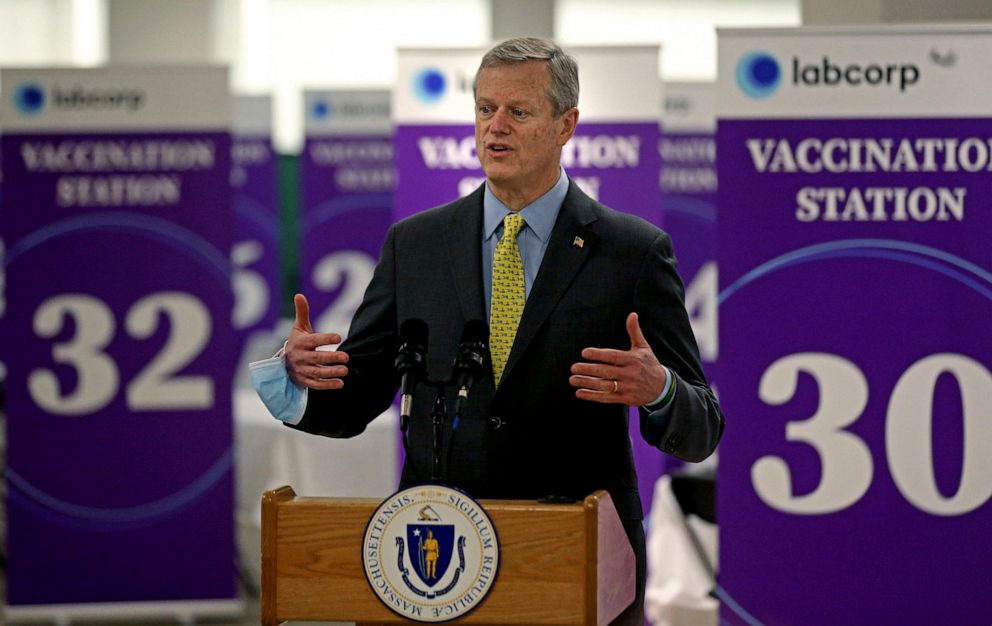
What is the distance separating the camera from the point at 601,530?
1.71 metres

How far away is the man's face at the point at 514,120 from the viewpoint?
78.6 inches

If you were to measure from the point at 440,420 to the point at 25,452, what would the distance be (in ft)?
12.1

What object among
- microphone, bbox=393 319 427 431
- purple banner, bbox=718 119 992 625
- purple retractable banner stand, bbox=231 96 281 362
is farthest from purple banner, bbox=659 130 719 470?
microphone, bbox=393 319 427 431

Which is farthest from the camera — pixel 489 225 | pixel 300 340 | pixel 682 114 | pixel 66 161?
pixel 682 114

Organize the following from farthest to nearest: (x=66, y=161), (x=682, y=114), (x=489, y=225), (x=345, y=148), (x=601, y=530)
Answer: (x=345, y=148), (x=682, y=114), (x=66, y=161), (x=489, y=225), (x=601, y=530)

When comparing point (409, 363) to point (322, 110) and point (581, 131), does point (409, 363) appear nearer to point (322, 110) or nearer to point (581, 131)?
point (581, 131)

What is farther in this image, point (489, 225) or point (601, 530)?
point (489, 225)

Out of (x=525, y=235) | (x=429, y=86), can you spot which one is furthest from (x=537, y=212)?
(x=429, y=86)

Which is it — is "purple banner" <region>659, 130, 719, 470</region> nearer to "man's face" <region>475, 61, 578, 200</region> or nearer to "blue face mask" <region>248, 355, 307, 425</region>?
"man's face" <region>475, 61, 578, 200</region>

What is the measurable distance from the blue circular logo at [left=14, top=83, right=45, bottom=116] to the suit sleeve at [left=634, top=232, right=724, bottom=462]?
350cm

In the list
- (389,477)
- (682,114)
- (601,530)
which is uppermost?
(682,114)

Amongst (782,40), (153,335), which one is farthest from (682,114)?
(782,40)

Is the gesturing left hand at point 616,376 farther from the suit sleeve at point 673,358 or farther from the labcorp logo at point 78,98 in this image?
the labcorp logo at point 78,98

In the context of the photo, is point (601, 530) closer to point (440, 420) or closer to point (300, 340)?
point (440, 420)
